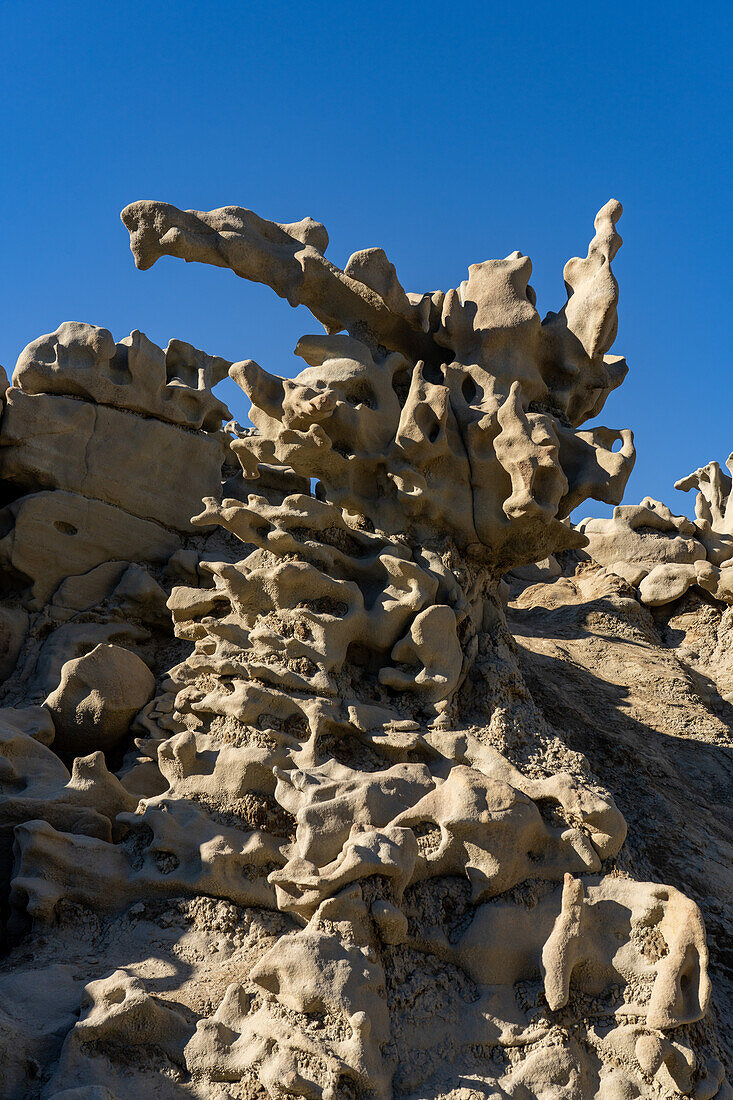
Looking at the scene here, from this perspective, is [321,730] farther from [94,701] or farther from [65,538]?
[65,538]

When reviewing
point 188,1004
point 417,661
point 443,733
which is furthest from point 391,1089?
point 417,661

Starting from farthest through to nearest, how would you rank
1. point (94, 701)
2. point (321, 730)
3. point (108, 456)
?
point (108, 456), point (94, 701), point (321, 730)

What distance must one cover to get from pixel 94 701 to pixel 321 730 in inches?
48.9

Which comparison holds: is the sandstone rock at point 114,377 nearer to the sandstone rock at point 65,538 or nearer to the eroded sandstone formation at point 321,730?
the eroded sandstone formation at point 321,730

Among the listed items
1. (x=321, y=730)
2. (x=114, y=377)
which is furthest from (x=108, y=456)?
(x=321, y=730)

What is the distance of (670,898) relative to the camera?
3.71 meters

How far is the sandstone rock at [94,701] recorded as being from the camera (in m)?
4.81

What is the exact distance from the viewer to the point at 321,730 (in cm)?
429

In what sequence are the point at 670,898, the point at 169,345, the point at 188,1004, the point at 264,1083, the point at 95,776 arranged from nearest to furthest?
the point at 264,1083 < the point at 188,1004 < the point at 670,898 < the point at 95,776 < the point at 169,345

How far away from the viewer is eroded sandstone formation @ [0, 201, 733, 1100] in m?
3.36

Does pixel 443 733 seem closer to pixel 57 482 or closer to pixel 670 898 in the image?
pixel 670 898

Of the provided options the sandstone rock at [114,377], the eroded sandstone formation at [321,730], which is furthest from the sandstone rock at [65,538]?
the sandstone rock at [114,377]

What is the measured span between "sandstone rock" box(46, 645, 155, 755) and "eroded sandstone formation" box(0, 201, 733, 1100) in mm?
18

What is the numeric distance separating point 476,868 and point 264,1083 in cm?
116
